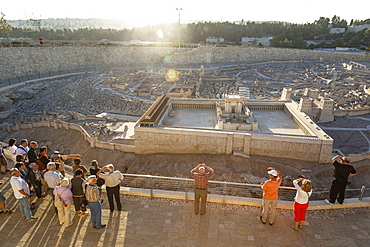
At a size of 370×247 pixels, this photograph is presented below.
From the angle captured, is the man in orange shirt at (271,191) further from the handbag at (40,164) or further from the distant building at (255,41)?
the distant building at (255,41)

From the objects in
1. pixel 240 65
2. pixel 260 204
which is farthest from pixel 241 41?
pixel 260 204

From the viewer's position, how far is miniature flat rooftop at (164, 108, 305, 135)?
15.3m

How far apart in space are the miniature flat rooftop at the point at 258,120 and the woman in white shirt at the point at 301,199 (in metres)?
8.89

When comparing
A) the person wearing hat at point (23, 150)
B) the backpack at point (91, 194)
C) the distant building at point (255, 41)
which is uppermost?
the distant building at point (255, 41)

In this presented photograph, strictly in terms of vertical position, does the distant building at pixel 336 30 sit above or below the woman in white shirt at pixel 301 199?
above

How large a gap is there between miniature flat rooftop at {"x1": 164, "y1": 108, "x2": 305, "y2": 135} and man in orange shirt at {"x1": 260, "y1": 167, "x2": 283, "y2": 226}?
8939mm

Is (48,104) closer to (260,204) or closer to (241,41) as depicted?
(260,204)

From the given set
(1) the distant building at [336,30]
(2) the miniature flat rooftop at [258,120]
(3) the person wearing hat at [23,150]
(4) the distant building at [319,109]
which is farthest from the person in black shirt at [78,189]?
(1) the distant building at [336,30]

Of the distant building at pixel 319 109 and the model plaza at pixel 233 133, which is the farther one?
the distant building at pixel 319 109

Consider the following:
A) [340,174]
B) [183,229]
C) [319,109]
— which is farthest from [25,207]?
[319,109]

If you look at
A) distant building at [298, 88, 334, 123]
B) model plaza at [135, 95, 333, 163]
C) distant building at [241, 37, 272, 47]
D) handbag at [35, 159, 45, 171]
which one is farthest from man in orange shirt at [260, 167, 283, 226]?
distant building at [241, 37, 272, 47]

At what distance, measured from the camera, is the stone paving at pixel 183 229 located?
244 inches

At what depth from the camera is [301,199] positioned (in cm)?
614

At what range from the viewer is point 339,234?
21.1ft
